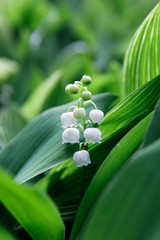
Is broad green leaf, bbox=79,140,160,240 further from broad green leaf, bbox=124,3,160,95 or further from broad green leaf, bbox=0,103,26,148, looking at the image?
broad green leaf, bbox=0,103,26,148

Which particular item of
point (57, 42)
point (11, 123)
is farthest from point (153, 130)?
point (57, 42)

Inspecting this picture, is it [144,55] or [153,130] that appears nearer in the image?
[153,130]

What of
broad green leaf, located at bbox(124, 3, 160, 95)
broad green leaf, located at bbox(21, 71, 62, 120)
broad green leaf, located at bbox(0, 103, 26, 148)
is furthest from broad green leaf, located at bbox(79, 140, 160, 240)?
broad green leaf, located at bbox(21, 71, 62, 120)

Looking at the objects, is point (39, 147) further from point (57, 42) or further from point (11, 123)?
point (57, 42)

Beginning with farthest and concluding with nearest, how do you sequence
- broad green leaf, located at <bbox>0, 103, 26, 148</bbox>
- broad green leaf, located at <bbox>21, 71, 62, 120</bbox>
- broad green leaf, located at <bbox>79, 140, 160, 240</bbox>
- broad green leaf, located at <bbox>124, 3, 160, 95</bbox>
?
broad green leaf, located at <bbox>21, 71, 62, 120</bbox>, broad green leaf, located at <bbox>0, 103, 26, 148</bbox>, broad green leaf, located at <bbox>124, 3, 160, 95</bbox>, broad green leaf, located at <bbox>79, 140, 160, 240</bbox>

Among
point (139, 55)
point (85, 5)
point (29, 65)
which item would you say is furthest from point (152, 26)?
point (85, 5)

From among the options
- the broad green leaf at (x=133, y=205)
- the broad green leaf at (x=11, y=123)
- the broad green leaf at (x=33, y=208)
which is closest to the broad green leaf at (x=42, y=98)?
the broad green leaf at (x=11, y=123)

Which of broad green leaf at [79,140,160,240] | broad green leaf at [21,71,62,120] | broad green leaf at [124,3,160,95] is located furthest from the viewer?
broad green leaf at [21,71,62,120]
